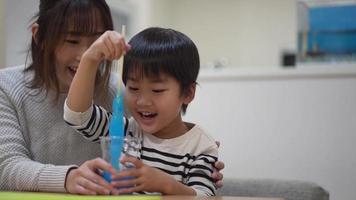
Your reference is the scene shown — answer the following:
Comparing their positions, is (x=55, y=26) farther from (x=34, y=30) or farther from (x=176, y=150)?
(x=176, y=150)

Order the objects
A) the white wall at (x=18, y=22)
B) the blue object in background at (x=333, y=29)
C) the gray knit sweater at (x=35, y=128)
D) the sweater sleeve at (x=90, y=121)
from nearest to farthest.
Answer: the sweater sleeve at (x=90, y=121) → the gray knit sweater at (x=35, y=128) → the white wall at (x=18, y=22) → the blue object in background at (x=333, y=29)

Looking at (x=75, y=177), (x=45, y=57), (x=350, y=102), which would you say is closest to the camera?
(x=75, y=177)

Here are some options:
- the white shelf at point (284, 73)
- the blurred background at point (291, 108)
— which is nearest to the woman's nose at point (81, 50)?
the blurred background at point (291, 108)

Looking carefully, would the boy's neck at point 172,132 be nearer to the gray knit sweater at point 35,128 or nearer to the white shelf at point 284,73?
the gray knit sweater at point 35,128

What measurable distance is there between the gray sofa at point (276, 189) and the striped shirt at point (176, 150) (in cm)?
50

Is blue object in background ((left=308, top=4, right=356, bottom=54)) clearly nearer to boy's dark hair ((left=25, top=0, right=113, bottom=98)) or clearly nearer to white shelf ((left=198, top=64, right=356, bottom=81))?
white shelf ((left=198, top=64, right=356, bottom=81))

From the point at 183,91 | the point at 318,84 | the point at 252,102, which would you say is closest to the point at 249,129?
the point at 252,102

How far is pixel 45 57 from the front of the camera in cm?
118

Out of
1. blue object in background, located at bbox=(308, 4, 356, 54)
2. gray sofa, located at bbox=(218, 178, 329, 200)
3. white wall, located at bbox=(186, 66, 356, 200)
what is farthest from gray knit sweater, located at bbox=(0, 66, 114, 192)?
blue object in background, located at bbox=(308, 4, 356, 54)

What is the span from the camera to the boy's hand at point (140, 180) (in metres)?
0.85

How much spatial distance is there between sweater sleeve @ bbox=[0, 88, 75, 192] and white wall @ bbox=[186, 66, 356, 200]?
1453 millimetres

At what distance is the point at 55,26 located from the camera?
3.76 ft

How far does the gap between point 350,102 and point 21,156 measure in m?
1.63

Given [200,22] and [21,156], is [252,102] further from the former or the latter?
[200,22]
